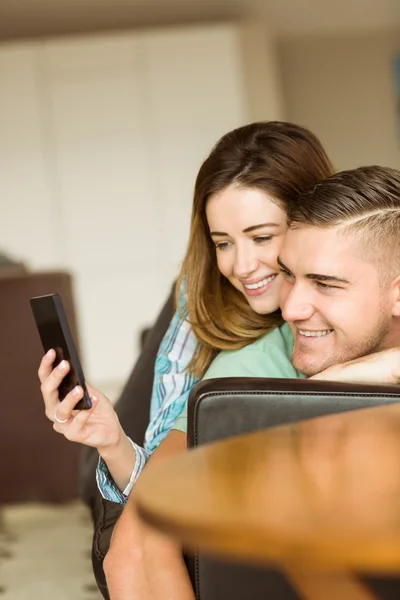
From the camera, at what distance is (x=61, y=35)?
24.7 feet

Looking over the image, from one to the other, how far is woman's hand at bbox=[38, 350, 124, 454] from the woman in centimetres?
10

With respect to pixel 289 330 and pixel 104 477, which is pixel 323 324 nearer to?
pixel 289 330

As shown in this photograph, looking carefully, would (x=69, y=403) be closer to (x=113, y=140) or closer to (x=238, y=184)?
(x=238, y=184)

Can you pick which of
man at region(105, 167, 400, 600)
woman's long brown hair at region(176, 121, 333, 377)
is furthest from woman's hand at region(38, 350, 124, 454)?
woman's long brown hair at region(176, 121, 333, 377)

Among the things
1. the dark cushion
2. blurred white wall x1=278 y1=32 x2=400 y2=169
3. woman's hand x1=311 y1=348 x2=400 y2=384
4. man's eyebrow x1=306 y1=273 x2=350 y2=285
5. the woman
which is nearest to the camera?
the dark cushion

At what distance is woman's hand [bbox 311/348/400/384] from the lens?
160 cm

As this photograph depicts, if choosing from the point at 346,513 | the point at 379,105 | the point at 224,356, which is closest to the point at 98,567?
the point at 224,356

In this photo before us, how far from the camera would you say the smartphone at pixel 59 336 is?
169cm

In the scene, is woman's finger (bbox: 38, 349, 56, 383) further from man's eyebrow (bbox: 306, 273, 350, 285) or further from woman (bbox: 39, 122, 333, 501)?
man's eyebrow (bbox: 306, 273, 350, 285)

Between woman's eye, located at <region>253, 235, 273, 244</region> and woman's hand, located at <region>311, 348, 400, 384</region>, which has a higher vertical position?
woman's eye, located at <region>253, 235, 273, 244</region>

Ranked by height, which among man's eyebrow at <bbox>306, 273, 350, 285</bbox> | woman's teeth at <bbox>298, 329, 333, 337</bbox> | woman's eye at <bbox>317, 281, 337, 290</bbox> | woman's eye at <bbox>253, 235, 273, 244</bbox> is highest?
woman's eye at <bbox>253, 235, 273, 244</bbox>

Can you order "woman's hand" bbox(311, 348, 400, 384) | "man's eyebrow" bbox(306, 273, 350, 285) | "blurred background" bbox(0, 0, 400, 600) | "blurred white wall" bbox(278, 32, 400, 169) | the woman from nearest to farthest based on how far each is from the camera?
"woman's hand" bbox(311, 348, 400, 384) → "man's eyebrow" bbox(306, 273, 350, 285) → the woman → "blurred background" bbox(0, 0, 400, 600) → "blurred white wall" bbox(278, 32, 400, 169)

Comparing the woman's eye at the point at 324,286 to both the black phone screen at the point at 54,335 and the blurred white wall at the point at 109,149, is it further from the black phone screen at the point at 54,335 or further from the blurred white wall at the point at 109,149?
the blurred white wall at the point at 109,149

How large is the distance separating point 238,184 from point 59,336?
594 mm
